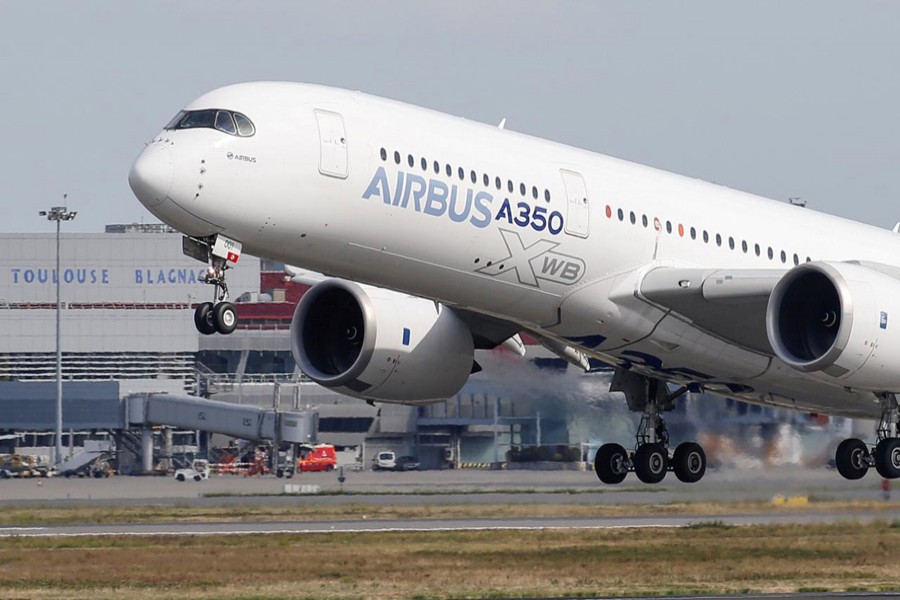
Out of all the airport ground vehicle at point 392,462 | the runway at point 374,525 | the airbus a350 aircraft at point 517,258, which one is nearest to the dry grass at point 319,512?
the runway at point 374,525

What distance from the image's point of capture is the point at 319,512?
53.8 meters

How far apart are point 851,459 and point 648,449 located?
4.43 metres

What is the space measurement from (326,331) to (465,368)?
3.04 metres

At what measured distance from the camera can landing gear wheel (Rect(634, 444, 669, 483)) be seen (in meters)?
34.1

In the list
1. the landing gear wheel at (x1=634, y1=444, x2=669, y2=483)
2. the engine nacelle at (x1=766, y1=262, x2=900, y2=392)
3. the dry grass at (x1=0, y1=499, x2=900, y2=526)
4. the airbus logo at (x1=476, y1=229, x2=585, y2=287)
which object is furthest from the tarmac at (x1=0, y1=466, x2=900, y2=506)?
the airbus logo at (x1=476, y1=229, x2=585, y2=287)

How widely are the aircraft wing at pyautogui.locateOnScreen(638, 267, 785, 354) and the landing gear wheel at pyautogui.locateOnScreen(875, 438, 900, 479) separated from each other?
368 centimetres

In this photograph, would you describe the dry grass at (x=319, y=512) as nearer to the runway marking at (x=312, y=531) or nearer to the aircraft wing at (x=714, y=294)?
the runway marking at (x=312, y=531)

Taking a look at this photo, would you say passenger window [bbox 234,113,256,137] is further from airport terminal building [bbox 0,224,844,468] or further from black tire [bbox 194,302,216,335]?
airport terminal building [bbox 0,224,844,468]

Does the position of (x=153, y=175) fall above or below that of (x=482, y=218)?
above

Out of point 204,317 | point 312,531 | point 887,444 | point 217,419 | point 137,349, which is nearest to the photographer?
point 204,317

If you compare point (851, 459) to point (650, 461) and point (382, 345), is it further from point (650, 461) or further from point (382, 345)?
point (382, 345)

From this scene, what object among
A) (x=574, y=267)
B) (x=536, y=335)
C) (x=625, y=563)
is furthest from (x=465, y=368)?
(x=625, y=563)

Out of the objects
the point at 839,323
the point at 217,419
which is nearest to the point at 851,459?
the point at 839,323

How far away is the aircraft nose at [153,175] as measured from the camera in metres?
24.0
